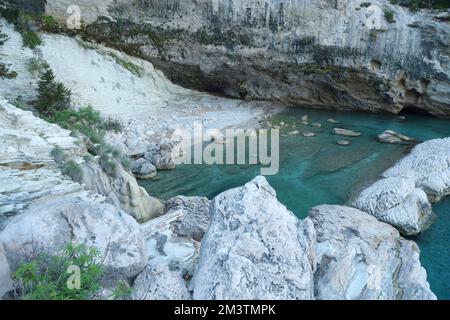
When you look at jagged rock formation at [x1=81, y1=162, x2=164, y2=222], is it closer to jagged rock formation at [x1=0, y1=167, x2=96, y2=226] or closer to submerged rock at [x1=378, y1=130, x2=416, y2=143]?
jagged rock formation at [x1=0, y1=167, x2=96, y2=226]

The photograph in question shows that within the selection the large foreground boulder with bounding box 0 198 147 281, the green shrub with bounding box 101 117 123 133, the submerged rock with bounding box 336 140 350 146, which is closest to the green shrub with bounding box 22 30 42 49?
the green shrub with bounding box 101 117 123 133

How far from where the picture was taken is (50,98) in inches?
675

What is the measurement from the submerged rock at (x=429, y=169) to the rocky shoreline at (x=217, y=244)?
578 cm

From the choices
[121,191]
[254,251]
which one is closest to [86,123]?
[121,191]

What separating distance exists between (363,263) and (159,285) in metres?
4.15

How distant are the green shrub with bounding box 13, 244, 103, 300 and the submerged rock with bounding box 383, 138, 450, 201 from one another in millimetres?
12920

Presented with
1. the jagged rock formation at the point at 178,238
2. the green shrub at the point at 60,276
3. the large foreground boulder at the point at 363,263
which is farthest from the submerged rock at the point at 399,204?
the green shrub at the point at 60,276

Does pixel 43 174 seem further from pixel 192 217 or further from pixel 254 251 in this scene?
pixel 254 251

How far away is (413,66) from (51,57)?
67.3 feet

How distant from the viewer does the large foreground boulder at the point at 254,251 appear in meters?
6.15
